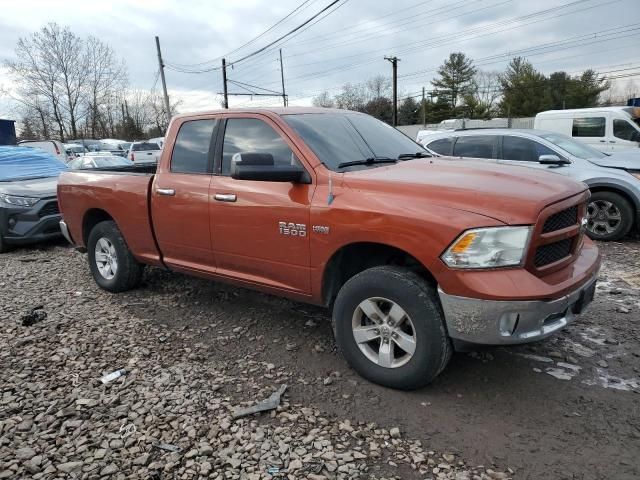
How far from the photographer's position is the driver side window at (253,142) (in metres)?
3.64

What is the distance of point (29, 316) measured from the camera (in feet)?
14.9

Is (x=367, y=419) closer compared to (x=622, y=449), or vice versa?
(x=622, y=449)

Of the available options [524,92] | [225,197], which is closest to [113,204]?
[225,197]

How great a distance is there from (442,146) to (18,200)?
6.96m

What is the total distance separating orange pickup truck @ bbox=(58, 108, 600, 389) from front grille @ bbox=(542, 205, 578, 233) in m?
0.01

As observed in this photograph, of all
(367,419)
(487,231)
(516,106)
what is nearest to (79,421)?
(367,419)

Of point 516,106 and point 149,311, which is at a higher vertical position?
point 516,106

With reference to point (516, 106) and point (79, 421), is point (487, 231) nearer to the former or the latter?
point (79, 421)

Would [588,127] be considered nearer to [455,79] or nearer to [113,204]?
[113,204]

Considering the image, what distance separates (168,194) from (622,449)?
12.3ft

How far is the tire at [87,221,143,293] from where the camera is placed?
506cm

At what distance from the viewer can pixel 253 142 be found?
12.7ft

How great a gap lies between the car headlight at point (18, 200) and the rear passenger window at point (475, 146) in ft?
22.5

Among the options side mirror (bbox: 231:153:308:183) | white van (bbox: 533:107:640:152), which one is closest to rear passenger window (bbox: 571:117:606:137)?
white van (bbox: 533:107:640:152)
